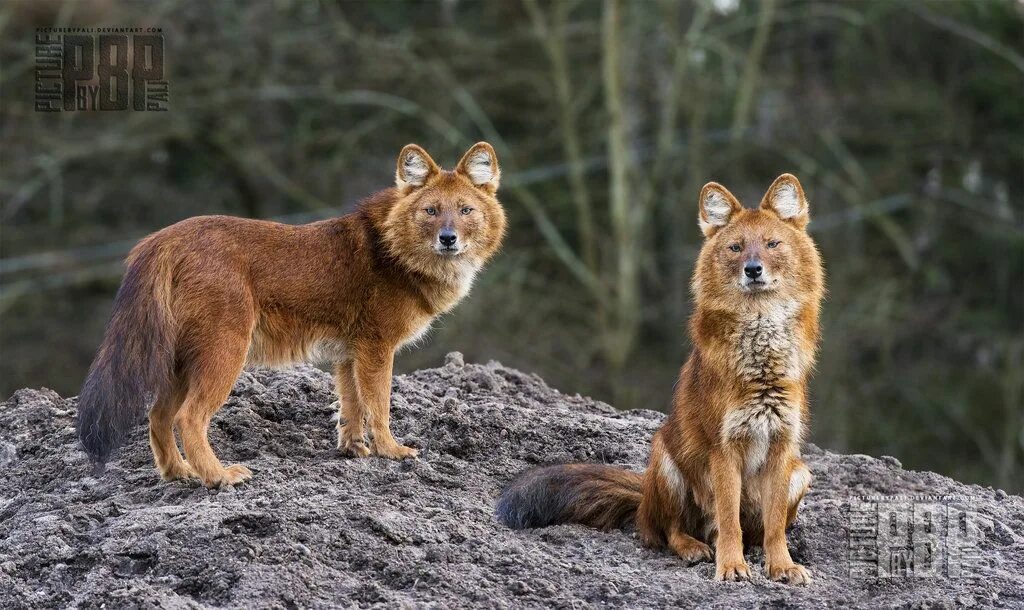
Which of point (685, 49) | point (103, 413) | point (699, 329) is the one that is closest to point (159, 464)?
point (103, 413)

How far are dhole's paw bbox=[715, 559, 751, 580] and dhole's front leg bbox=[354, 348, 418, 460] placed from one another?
2105mm

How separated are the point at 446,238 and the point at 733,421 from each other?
2.33m

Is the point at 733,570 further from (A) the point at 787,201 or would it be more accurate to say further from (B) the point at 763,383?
(A) the point at 787,201

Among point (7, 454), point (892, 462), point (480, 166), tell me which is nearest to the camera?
point (7, 454)

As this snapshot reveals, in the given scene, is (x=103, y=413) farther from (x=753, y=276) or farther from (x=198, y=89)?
(x=198, y=89)

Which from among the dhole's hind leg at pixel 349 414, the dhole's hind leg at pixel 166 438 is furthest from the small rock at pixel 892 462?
the dhole's hind leg at pixel 166 438

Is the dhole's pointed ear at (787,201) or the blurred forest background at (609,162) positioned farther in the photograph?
the blurred forest background at (609,162)

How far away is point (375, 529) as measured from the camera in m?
7.00

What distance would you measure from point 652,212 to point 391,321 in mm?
12501

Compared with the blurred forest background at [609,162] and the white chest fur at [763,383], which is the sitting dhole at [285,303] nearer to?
the white chest fur at [763,383]

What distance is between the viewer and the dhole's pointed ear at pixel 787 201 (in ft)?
24.6

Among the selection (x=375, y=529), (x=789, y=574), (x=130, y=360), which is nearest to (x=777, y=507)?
(x=789, y=574)

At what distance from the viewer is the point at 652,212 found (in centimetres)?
2048
